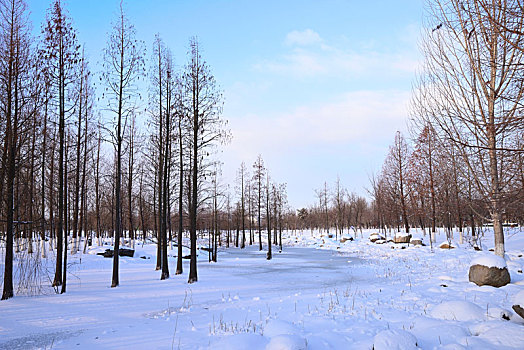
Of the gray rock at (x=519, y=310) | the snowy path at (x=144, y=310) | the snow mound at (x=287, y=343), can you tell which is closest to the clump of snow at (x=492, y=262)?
the gray rock at (x=519, y=310)

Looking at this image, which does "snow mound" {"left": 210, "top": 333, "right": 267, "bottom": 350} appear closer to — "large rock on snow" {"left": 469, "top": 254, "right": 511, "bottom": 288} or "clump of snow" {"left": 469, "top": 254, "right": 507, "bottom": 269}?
"large rock on snow" {"left": 469, "top": 254, "right": 511, "bottom": 288}

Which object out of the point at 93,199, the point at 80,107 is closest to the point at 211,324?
the point at 80,107

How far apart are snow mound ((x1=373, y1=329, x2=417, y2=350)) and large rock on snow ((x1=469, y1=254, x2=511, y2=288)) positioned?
654 cm

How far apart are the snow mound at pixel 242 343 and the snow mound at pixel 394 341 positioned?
72.5 inches

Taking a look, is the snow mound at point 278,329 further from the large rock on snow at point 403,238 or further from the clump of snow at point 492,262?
the large rock on snow at point 403,238

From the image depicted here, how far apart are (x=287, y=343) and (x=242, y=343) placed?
758 millimetres

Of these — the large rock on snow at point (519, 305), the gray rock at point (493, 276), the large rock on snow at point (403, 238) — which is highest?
the large rock on snow at point (519, 305)

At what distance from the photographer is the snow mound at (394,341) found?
4.90 m

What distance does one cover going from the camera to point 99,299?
10.4 m

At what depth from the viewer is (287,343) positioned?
4898 millimetres

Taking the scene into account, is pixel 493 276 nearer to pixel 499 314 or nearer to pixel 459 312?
pixel 499 314

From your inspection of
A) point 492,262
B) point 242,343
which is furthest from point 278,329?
point 492,262

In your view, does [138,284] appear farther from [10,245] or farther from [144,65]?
[144,65]

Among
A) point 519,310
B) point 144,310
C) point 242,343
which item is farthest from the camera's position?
point 144,310
